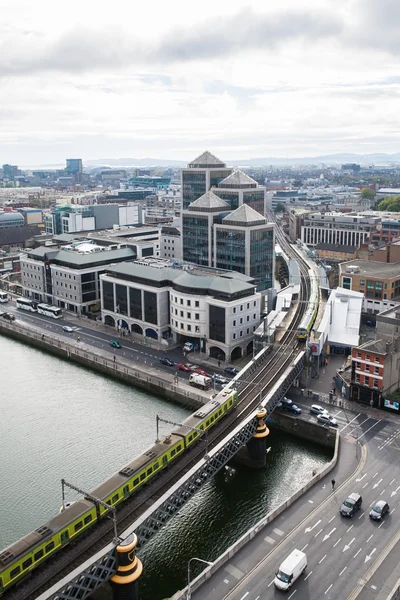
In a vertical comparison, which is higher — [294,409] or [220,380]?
[294,409]

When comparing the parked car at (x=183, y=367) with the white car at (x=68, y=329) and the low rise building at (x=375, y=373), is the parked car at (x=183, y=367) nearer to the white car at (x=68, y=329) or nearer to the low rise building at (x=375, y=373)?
the low rise building at (x=375, y=373)

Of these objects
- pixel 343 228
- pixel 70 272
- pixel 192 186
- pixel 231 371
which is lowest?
pixel 231 371

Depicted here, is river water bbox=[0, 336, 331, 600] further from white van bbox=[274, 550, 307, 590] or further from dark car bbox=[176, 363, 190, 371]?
white van bbox=[274, 550, 307, 590]

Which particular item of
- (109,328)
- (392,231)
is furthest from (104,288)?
(392,231)

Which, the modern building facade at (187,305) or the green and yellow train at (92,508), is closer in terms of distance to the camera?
the green and yellow train at (92,508)

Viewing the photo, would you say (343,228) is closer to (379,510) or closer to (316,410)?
(316,410)

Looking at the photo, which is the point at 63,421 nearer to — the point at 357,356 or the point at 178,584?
the point at 178,584

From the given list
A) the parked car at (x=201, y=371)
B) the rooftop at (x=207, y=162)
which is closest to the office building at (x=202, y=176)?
the rooftop at (x=207, y=162)

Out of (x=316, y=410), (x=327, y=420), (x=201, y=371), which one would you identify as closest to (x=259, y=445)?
(x=327, y=420)
